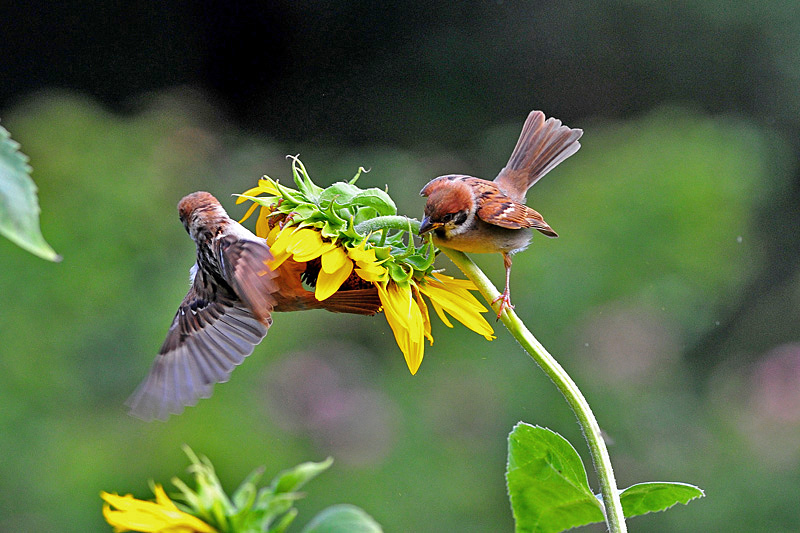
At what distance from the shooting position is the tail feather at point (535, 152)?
1.23 m

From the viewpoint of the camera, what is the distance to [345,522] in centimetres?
42

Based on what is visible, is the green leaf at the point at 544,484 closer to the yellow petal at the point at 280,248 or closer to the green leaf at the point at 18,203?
the yellow petal at the point at 280,248

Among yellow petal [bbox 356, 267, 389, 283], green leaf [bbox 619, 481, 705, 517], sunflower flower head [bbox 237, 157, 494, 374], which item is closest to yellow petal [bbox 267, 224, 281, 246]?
sunflower flower head [bbox 237, 157, 494, 374]

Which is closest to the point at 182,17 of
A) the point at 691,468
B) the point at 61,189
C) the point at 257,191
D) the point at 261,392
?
the point at 61,189

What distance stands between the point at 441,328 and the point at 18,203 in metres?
2.40

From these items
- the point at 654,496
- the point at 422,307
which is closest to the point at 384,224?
the point at 422,307

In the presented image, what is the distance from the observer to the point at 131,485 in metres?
2.26

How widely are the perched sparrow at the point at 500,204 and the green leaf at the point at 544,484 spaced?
117mm

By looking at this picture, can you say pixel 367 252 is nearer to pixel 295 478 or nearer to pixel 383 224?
pixel 383 224

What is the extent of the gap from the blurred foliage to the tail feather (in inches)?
50.8

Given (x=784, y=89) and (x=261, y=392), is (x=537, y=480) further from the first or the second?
(x=784, y=89)

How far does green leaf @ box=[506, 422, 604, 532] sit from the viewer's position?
748 millimetres

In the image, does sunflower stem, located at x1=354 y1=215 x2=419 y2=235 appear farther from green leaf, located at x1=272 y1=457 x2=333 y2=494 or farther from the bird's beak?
green leaf, located at x1=272 y1=457 x2=333 y2=494

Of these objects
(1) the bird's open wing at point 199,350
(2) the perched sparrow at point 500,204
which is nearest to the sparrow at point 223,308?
(1) the bird's open wing at point 199,350
